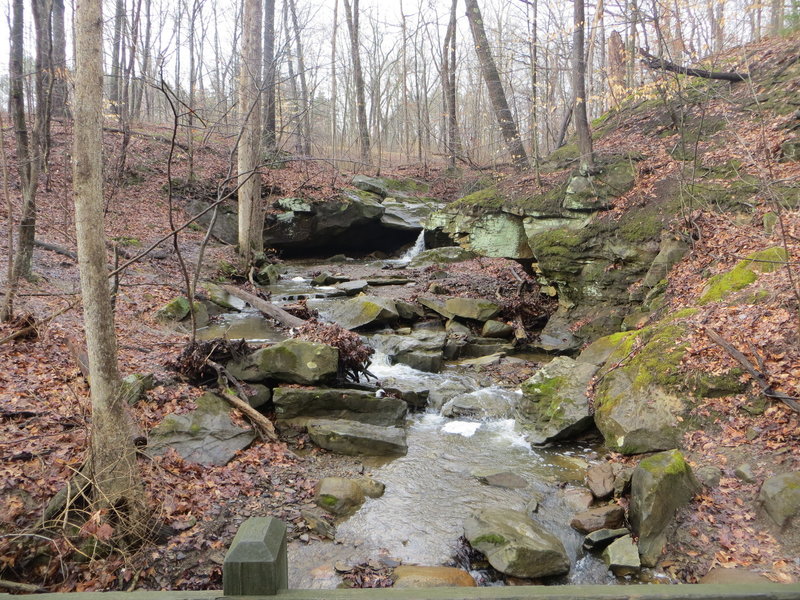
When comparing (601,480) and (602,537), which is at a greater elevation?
(601,480)

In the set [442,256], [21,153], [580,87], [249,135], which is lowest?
[442,256]

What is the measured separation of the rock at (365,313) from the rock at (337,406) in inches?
156

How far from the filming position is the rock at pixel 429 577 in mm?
3963

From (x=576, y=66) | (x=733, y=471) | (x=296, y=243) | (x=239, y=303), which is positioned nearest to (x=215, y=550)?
(x=733, y=471)

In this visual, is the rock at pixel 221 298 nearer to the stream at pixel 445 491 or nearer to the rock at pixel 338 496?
the stream at pixel 445 491

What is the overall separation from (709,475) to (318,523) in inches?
147

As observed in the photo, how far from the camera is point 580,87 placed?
11102 mm

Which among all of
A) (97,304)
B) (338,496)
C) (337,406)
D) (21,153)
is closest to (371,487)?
(338,496)

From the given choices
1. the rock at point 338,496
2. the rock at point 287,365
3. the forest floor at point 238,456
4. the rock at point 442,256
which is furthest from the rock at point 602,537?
the rock at point 442,256

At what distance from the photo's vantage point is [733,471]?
15.5 ft

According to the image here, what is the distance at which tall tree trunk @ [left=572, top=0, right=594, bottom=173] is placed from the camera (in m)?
11.0

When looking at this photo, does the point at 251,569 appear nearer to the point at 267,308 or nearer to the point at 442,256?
the point at 267,308

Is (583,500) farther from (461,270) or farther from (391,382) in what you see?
(461,270)

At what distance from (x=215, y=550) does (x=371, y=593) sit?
278cm
